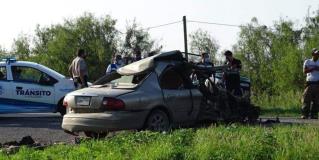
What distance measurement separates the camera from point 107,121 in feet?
33.7

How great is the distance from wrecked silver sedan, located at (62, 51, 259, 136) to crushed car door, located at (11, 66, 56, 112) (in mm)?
4841

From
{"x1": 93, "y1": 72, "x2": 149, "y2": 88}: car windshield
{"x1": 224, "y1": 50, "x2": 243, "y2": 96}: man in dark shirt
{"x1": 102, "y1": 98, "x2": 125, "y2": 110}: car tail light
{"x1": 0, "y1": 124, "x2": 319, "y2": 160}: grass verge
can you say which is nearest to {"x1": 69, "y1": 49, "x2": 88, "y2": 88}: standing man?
{"x1": 224, "y1": 50, "x2": 243, "y2": 96}: man in dark shirt

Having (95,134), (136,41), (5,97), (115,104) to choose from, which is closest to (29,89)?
(5,97)

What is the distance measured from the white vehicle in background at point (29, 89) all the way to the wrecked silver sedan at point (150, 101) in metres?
4.82

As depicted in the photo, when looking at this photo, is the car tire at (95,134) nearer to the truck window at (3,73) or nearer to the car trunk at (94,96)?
the car trunk at (94,96)

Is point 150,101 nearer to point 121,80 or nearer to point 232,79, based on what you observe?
point 121,80

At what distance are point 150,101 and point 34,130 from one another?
3718mm

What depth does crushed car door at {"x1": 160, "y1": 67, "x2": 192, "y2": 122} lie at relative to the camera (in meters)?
11.2

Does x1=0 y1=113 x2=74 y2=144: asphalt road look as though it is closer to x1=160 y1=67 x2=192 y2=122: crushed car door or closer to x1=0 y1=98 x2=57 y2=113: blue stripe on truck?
x1=0 y1=98 x2=57 y2=113: blue stripe on truck

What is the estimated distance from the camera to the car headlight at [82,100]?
10602 millimetres

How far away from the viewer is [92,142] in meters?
8.75

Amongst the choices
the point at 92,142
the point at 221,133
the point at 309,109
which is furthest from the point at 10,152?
the point at 309,109

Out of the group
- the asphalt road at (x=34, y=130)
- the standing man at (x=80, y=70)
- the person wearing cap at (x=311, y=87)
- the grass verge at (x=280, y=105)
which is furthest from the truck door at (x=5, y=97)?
the person wearing cap at (x=311, y=87)

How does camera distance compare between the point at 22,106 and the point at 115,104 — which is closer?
the point at 115,104
